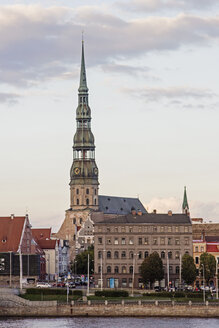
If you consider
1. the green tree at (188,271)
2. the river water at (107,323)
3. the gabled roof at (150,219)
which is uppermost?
the gabled roof at (150,219)

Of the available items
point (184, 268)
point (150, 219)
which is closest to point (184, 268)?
point (184, 268)

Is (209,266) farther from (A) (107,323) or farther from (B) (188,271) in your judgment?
(A) (107,323)

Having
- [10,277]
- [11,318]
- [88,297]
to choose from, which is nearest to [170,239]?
[10,277]

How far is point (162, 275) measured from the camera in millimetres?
180625

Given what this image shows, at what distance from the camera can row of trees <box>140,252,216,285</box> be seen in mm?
177750

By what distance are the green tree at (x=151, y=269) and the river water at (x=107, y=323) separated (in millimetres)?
47492

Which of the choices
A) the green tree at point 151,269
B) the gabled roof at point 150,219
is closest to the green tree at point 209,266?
Result: the green tree at point 151,269

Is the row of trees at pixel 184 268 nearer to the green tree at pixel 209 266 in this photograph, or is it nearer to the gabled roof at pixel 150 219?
the green tree at pixel 209 266

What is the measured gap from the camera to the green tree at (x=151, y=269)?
177m

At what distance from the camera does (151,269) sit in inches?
6973

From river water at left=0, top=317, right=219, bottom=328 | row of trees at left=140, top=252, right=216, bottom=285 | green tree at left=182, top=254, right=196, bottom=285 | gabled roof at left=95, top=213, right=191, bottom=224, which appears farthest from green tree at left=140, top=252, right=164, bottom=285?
river water at left=0, top=317, right=219, bottom=328

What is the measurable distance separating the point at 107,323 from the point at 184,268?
6132 cm

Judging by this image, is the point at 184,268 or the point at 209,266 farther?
the point at 209,266

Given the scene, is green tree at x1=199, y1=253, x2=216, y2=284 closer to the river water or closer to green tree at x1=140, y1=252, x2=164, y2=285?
green tree at x1=140, y1=252, x2=164, y2=285
